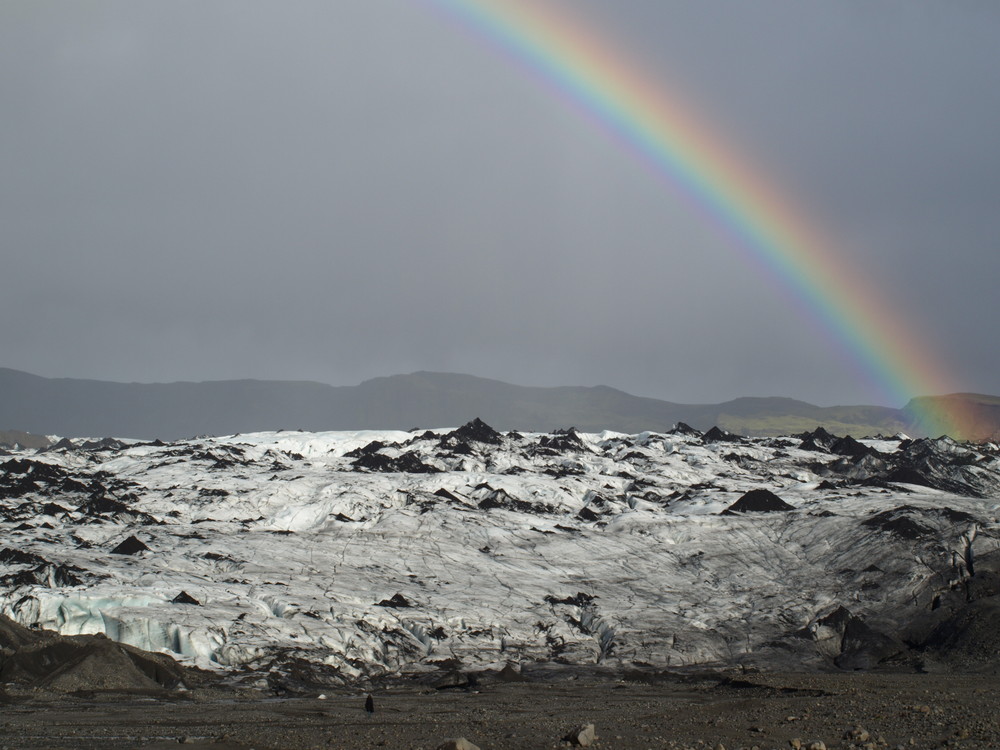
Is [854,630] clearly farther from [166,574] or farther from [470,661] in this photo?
[166,574]

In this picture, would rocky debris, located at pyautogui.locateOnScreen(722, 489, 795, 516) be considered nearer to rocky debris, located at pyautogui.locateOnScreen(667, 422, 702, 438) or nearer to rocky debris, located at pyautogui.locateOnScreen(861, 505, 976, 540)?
rocky debris, located at pyautogui.locateOnScreen(861, 505, 976, 540)

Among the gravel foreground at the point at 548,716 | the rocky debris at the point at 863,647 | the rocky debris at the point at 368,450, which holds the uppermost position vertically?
the rocky debris at the point at 368,450

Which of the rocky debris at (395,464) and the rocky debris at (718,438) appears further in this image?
the rocky debris at (718,438)

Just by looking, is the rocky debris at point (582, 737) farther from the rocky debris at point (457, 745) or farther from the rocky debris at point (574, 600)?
the rocky debris at point (574, 600)

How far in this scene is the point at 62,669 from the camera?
4631 centimetres

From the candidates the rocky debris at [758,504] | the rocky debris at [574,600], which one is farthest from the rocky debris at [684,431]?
the rocky debris at [574,600]

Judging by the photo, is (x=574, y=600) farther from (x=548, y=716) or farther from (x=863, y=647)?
(x=548, y=716)

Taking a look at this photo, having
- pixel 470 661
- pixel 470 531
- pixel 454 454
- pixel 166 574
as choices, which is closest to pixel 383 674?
pixel 470 661

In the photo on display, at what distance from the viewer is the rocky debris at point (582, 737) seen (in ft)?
91.9

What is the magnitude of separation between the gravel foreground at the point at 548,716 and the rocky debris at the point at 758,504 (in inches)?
1528

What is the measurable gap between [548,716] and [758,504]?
2272 inches

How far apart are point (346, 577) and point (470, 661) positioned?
1634cm

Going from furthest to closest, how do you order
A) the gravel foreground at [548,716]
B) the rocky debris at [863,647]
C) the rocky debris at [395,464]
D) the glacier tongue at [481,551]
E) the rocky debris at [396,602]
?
the rocky debris at [395,464], the rocky debris at [396,602], the glacier tongue at [481,551], the rocky debris at [863,647], the gravel foreground at [548,716]

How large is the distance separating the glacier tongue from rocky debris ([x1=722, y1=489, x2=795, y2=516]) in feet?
3.07
